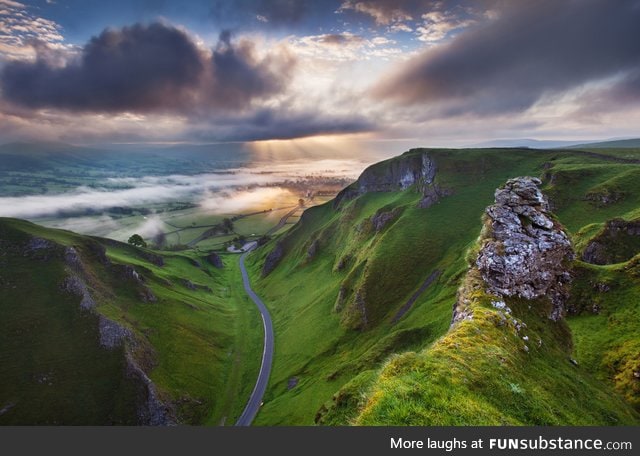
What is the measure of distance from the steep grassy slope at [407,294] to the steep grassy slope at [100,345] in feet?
66.2

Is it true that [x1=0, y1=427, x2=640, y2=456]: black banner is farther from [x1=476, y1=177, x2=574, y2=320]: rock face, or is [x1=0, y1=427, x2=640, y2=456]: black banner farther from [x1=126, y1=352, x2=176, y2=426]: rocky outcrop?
[x1=126, y1=352, x2=176, y2=426]: rocky outcrop

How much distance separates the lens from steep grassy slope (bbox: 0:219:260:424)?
7862 cm

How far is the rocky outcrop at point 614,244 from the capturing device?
246ft

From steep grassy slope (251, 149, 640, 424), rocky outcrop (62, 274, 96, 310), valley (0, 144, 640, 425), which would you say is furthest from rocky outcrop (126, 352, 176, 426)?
rocky outcrop (62, 274, 96, 310)

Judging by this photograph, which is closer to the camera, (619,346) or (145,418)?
(619,346)

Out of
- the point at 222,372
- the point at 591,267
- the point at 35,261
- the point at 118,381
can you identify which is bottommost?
the point at 222,372

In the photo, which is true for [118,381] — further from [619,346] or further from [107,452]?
[619,346]

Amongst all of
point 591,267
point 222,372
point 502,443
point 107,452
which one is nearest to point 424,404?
point 502,443

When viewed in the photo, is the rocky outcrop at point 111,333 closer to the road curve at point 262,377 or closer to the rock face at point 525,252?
the road curve at point 262,377

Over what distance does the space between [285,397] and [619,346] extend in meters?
76.6

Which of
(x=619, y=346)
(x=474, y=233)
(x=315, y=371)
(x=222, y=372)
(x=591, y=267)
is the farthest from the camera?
(x=474, y=233)

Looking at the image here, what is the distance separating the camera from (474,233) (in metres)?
126

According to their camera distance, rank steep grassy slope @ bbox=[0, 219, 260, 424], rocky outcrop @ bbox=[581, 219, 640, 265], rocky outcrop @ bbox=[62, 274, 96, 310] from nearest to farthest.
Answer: rocky outcrop @ bbox=[581, 219, 640, 265] → steep grassy slope @ bbox=[0, 219, 260, 424] → rocky outcrop @ bbox=[62, 274, 96, 310]

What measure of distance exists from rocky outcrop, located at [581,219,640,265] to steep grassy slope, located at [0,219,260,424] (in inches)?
3990
